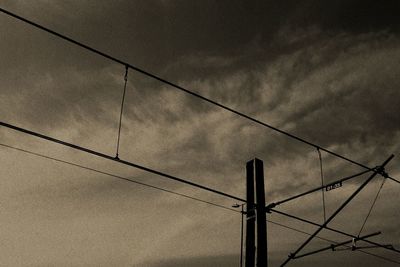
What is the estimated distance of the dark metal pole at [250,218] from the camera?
9.70 meters

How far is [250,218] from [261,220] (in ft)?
1.00

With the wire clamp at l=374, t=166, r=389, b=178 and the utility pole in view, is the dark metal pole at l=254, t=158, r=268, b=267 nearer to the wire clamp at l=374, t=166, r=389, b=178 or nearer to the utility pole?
the utility pole

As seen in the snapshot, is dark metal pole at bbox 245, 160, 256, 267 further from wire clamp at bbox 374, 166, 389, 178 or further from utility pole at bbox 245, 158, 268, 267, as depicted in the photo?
wire clamp at bbox 374, 166, 389, 178

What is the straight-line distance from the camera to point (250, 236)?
996 cm

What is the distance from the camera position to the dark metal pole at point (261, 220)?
9665 millimetres

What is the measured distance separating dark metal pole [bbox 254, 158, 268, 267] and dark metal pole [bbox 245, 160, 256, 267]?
0.15 m

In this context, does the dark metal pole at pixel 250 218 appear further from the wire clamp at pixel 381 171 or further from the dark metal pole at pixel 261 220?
the wire clamp at pixel 381 171

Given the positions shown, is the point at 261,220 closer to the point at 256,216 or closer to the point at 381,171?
the point at 256,216

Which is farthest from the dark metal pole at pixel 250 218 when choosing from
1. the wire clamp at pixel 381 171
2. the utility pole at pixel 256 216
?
the wire clamp at pixel 381 171

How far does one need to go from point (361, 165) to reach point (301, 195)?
225 cm

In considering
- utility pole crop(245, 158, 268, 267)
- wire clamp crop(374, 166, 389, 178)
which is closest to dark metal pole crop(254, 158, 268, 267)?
utility pole crop(245, 158, 268, 267)

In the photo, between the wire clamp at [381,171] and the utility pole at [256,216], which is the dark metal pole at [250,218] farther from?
the wire clamp at [381,171]

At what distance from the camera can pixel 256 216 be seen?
1003cm

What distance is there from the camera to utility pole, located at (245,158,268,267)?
9.69 meters
